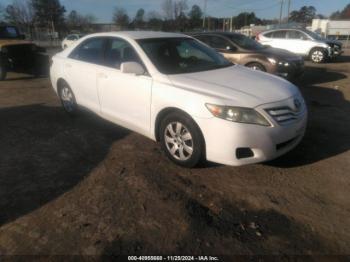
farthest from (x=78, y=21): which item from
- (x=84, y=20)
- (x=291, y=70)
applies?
(x=291, y=70)

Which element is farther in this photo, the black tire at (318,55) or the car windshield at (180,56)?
the black tire at (318,55)

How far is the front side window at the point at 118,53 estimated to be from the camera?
445 centimetres

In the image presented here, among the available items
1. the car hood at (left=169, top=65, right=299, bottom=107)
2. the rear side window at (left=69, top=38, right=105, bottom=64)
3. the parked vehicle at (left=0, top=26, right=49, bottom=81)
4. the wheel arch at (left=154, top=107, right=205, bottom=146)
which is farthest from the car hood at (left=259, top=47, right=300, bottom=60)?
the parked vehicle at (left=0, top=26, right=49, bottom=81)

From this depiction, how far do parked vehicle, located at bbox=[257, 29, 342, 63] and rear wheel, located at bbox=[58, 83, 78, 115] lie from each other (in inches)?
475

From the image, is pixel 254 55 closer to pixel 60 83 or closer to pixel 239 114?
pixel 60 83

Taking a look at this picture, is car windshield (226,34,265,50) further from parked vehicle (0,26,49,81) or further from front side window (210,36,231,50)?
parked vehicle (0,26,49,81)

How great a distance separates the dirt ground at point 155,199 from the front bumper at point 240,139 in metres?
0.34

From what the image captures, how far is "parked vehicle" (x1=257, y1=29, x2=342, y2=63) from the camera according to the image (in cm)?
1473

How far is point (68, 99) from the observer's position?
5887 mm

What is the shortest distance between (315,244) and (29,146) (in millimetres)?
3938

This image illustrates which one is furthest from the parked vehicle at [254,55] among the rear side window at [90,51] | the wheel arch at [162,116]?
the wheel arch at [162,116]

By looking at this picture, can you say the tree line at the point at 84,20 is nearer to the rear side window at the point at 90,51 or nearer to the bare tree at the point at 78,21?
the bare tree at the point at 78,21

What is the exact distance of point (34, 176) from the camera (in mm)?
3811

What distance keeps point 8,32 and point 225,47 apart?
752 cm
